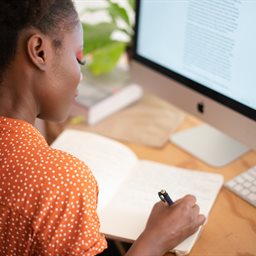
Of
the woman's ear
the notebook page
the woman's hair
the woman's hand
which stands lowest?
the notebook page

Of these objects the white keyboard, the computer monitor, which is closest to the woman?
the white keyboard

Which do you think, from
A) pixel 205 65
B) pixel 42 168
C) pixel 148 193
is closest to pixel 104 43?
pixel 205 65

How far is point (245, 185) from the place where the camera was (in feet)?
3.15

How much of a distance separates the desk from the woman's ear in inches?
14.6

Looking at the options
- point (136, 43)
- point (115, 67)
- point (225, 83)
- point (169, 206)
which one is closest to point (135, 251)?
point (169, 206)

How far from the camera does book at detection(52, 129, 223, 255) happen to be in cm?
86

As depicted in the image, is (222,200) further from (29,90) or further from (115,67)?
(115,67)

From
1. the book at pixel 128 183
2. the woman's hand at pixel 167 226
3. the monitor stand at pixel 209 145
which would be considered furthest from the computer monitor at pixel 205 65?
the woman's hand at pixel 167 226

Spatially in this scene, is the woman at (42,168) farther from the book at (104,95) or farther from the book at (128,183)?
the book at (104,95)

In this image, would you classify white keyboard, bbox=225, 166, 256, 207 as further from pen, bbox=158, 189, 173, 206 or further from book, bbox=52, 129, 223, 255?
pen, bbox=158, 189, 173, 206

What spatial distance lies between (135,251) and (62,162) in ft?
0.59

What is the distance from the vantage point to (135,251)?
0.77 metres

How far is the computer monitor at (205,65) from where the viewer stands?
0.92 m

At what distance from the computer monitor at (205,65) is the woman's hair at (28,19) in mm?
315
